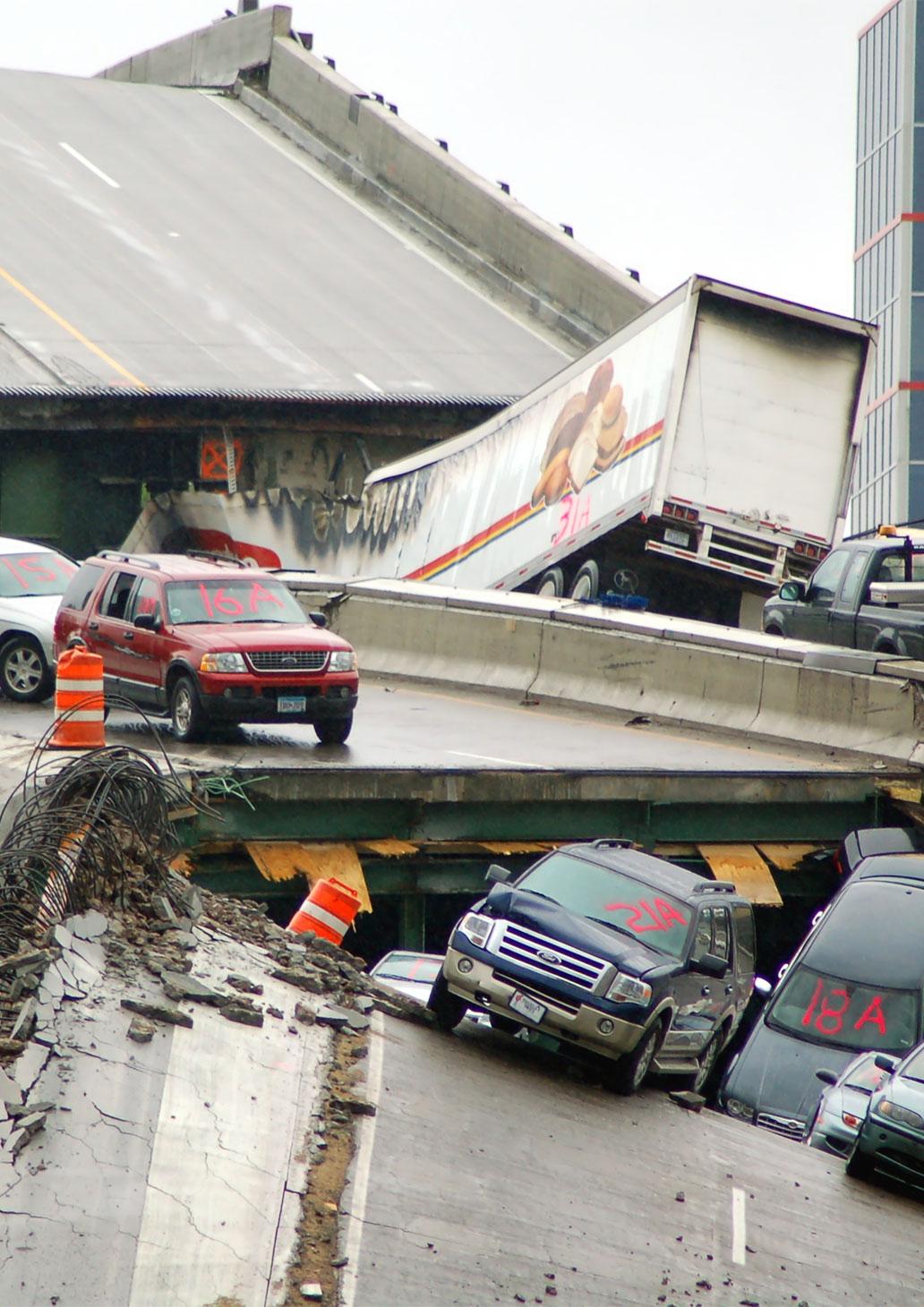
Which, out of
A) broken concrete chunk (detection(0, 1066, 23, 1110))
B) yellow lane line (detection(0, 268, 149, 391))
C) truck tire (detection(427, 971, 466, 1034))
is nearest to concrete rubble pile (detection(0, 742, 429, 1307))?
broken concrete chunk (detection(0, 1066, 23, 1110))

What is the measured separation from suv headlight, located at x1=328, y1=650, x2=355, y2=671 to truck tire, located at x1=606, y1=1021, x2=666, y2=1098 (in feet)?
19.9

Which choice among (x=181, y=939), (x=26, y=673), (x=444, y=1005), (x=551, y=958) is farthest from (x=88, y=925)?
(x=26, y=673)

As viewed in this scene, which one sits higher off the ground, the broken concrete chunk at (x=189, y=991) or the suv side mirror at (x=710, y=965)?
the suv side mirror at (x=710, y=965)

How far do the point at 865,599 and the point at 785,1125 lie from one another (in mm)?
9105

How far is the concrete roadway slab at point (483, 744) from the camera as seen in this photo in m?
17.4

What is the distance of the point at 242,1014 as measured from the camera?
11328mm

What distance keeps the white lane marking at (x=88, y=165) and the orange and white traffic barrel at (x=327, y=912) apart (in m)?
31.9

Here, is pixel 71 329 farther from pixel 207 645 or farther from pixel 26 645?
pixel 207 645

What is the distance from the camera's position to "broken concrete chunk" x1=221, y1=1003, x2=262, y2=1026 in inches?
445

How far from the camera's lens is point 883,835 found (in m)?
18.0

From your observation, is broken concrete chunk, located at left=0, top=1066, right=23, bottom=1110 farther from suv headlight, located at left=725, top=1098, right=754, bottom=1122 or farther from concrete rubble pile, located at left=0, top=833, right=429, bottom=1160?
suv headlight, located at left=725, top=1098, right=754, bottom=1122

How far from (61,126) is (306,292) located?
340 inches

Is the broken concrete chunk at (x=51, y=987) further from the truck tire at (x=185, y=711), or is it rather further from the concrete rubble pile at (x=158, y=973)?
the truck tire at (x=185, y=711)

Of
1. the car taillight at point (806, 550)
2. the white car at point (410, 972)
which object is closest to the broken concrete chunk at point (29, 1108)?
the white car at point (410, 972)
